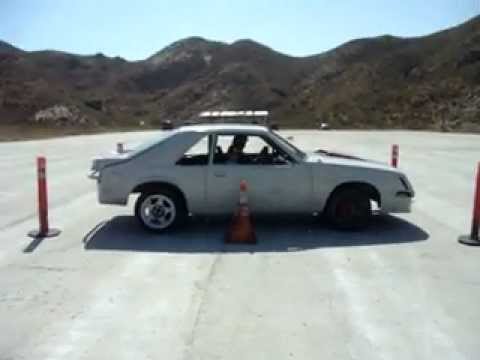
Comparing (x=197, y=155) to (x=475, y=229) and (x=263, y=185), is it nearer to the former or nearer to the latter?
(x=263, y=185)

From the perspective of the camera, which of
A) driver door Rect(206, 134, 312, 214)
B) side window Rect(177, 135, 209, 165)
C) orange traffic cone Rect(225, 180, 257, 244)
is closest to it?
orange traffic cone Rect(225, 180, 257, 244)

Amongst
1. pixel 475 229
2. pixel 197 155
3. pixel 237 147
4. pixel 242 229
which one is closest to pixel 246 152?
pixel 237 147

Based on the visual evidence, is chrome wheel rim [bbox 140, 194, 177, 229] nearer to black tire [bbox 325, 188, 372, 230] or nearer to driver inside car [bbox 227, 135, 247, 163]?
driver inside car [bbox 227, 135, 247, 163]

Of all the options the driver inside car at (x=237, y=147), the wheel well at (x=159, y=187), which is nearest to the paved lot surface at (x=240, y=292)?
the wheel well at (x=159, y=187)

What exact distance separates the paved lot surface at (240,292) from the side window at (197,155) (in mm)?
1018

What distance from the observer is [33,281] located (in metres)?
5.29

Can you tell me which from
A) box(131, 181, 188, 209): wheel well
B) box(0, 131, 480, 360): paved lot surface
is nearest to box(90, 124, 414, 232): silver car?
box(131, 181, 188, 209): wheel well

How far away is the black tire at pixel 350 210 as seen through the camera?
727cm

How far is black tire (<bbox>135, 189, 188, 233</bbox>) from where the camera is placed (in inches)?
282

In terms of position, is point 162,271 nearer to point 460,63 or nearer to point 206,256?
point 206,256

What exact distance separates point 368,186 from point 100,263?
3895 mm

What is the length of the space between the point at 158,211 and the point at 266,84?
66.1 meters

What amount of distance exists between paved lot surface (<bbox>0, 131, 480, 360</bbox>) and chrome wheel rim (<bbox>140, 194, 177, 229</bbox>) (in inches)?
9.6

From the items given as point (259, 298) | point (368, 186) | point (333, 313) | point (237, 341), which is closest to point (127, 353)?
point (237, 341)
